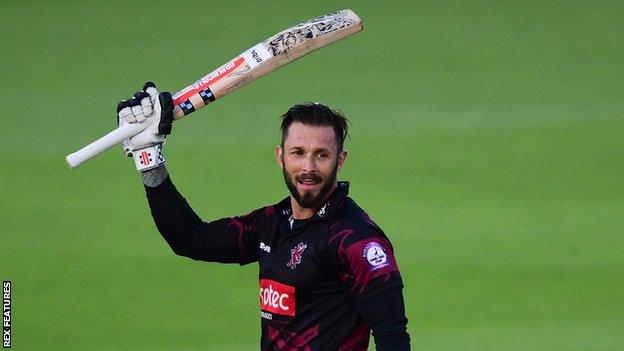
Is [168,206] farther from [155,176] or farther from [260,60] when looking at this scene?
[260,60]

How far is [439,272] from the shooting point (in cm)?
649

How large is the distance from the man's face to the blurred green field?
7.31 feet

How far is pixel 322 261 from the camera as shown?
404 centimetres

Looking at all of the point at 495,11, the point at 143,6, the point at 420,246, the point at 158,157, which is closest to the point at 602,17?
the point at 495,11

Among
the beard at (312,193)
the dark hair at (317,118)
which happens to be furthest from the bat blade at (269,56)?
the beard at (312,193)

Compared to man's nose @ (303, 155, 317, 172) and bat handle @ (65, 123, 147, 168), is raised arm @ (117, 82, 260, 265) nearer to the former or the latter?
bat handle @ (65, 123, 147, 168)

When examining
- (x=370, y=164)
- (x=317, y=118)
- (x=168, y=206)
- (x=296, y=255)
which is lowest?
(x=296, y=255)

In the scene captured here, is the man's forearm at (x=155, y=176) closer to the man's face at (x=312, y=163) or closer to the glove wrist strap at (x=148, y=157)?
the glove wrist strap at (x=148, y=157)

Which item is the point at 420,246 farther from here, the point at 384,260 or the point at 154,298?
the point at 384,260

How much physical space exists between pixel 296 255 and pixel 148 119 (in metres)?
0.71

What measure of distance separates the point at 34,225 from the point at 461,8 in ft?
9.40

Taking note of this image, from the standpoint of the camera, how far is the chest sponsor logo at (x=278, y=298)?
4.08m

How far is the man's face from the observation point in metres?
4.07

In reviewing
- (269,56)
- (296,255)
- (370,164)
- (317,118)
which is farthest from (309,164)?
(370,164)
